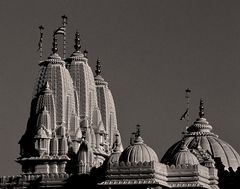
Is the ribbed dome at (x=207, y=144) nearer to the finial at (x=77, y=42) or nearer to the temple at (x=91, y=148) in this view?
the temple at (x=91, y=148)

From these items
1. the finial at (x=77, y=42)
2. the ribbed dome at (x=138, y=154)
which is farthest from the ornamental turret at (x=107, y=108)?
the ribbed dome at (x=138, y=154)

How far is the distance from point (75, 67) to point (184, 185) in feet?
87.0

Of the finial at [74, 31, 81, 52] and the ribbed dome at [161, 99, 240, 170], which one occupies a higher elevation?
the finial at [74, 31, 81, 52]

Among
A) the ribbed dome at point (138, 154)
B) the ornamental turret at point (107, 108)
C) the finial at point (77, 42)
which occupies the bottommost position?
the ribbed dome at point (138, 154)

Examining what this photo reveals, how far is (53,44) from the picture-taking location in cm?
11969

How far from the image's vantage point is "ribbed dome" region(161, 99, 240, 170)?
113 meters

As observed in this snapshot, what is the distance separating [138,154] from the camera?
9925cm

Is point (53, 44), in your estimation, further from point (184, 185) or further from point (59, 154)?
point (184, 185)

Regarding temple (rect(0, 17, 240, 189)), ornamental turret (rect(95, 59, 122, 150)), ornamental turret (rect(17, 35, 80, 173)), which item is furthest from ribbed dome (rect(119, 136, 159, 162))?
ornamental turret (rect(95, 59, 122, 150))

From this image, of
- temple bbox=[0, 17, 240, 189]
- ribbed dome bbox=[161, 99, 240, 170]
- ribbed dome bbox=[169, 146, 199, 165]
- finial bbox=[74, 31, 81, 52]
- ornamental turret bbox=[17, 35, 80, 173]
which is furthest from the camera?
finial bbox=[74, 31, 81, 52]

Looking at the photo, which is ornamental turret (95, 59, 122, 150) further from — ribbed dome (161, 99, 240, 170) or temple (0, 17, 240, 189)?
ribbed dome (161, 99, 240, 170)

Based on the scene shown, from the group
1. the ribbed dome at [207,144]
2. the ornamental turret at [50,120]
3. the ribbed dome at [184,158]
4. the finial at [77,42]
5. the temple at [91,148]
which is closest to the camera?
the temple at [91,148]

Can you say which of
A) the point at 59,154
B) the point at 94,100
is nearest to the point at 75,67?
the point at 94,100

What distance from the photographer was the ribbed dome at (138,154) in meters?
99.1
